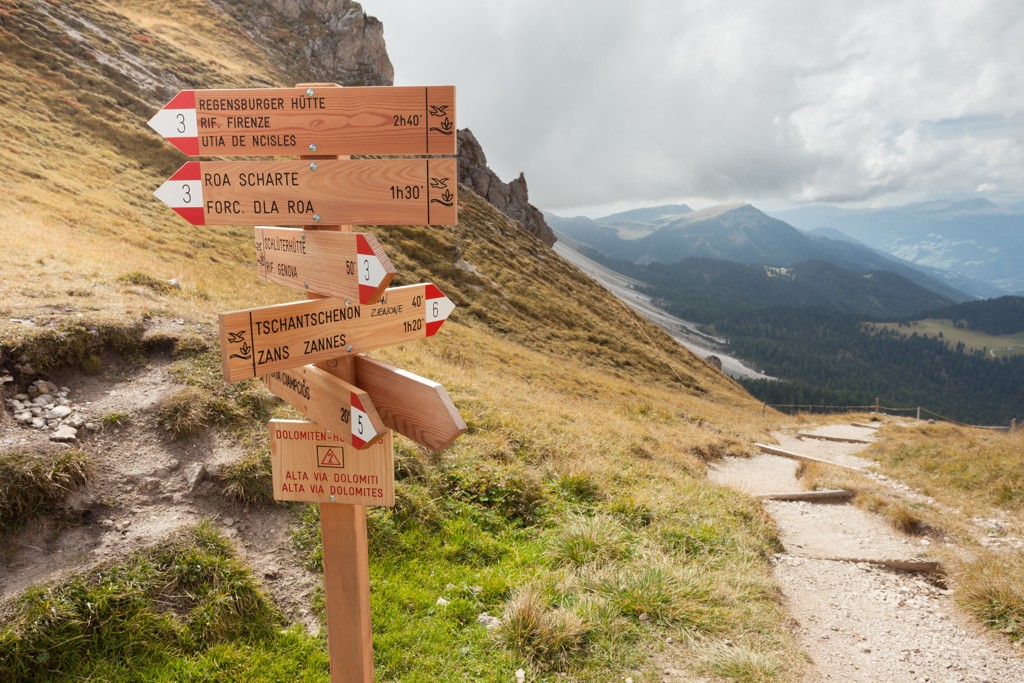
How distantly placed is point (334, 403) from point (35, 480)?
4232mm

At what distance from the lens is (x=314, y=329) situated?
3.12 metres

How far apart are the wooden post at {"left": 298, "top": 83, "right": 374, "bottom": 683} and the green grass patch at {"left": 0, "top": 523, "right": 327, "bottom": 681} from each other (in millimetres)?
1272

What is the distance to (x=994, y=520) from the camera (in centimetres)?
1088

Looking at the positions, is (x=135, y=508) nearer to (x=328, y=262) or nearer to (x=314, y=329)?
(x=314, y=329)

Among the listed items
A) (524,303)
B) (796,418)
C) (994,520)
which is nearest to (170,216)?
(524,303)

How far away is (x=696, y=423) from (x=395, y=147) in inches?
863

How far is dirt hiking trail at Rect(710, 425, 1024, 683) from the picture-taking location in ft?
18.6

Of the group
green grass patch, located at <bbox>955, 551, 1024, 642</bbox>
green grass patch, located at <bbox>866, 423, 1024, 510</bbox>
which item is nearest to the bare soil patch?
green grass patch, located at <bbox>955, 551, 1024, 642</bbox>

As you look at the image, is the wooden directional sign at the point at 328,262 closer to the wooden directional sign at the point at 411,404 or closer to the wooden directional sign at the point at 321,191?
the wooden directional sign at the point at 321,191

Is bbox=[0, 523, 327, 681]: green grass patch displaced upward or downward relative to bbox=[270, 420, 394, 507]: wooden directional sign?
downward

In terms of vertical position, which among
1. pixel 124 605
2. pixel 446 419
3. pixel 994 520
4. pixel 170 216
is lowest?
pixel 994 520

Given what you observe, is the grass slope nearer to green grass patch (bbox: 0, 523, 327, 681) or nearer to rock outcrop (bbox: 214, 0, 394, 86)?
green grass patch (bbox: 0, 523, 327, 681)

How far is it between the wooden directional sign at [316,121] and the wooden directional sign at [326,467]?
176cm

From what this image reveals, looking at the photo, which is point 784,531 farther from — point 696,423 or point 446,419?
point 696,423
